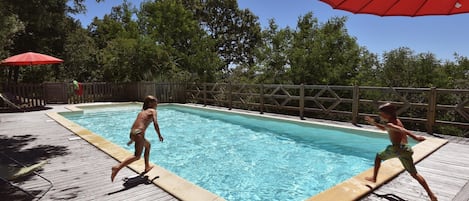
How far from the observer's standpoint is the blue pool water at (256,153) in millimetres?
4602

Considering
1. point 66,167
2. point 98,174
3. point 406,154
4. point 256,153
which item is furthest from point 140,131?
point 256,153

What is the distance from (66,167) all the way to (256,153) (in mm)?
3599

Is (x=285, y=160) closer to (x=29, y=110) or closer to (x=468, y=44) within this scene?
(x=29, y=110)

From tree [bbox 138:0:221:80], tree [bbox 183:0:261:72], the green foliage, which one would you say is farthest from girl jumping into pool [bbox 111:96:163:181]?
tree [bbox 183:0:261:72]

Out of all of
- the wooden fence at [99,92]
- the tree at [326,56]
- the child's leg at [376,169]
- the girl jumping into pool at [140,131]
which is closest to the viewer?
the child's leg at [376,169]

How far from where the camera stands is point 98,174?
3848mm

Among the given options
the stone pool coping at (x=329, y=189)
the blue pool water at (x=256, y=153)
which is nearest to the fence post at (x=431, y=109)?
the blue pool water at (x=256, y=153)

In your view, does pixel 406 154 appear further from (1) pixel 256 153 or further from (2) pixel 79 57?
(2) pixel 79 57

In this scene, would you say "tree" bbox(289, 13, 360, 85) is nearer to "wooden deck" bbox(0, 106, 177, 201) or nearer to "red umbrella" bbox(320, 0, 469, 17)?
"wooden deck" bbox(0, 106, 177, 201)

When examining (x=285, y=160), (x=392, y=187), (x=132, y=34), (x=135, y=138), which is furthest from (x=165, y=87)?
(x=392, y=187)

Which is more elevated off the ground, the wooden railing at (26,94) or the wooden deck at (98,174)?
the wooden railing at (26,94)

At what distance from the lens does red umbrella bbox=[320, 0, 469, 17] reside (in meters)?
2.09

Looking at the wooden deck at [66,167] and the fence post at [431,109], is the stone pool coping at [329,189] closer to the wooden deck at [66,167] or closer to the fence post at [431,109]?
the wooden deck at [66,167]

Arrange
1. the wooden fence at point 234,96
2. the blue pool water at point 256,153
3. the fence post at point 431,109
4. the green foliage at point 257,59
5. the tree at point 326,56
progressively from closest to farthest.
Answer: the blue pool water at point 256,153 < the fence post at point 431,109 < the wooden fence at point 234,96 < the green foliage at point 257,59 < the tree at point 326,56
